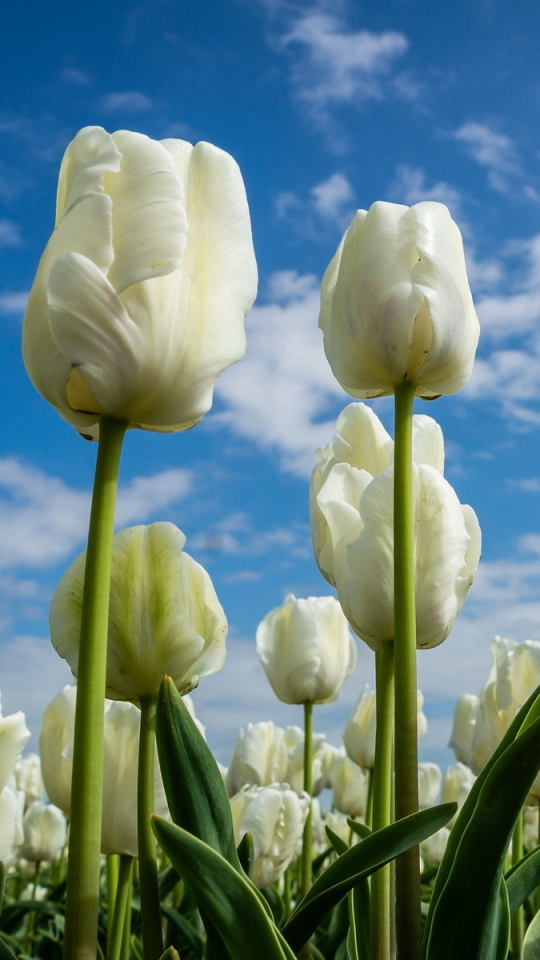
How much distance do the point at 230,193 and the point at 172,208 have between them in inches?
4.2

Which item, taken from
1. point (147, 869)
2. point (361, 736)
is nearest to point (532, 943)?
point (147, 869)

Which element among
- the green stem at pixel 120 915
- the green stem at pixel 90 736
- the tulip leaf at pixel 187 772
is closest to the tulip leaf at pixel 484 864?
the tulip leaf at pixel 187 772

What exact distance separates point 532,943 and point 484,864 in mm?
256

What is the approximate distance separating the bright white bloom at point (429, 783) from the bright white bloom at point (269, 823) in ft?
6.71

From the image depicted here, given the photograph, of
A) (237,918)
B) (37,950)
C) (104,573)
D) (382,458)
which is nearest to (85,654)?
(104,573)

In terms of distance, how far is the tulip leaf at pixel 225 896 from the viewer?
→ 76 cm

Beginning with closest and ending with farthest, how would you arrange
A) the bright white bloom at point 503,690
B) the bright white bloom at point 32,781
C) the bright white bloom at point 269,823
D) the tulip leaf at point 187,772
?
the tulip leaf at point 187,772 < the bright white bloom at point 503,690 < the bright white bloom at point 269,823 < the bright white bloom at point 32,781

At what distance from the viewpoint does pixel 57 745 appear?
186 cm

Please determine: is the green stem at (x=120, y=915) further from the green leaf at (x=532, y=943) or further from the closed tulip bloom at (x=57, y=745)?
the green leaf at (x=532, y=943)

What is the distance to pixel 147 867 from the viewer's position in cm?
101

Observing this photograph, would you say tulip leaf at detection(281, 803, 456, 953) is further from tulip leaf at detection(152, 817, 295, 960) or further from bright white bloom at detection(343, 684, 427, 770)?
bright white bloom at detection(343, 684, 427, 770)

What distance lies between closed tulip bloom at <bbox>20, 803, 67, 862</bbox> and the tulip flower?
1666 millimetres

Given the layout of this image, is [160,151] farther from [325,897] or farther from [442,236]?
[325,897]

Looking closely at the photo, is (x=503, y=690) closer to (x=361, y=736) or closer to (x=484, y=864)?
(x=361, y=736)
